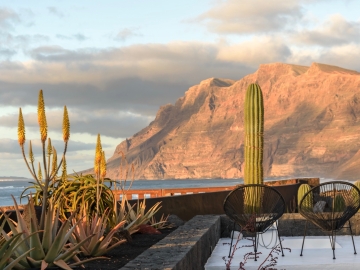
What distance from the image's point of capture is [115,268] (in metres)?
3.88

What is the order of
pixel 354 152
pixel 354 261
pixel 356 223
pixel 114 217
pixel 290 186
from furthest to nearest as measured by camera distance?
pixel 354 152, pixel 290 186, pixel 356 223, pixel 114 217, pixel 354 261

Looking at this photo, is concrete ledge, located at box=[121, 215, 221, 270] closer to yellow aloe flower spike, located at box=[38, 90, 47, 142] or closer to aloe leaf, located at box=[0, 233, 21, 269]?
aloe leaf, located at box=[0, 233, 21, 269]

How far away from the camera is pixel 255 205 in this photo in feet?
18.5

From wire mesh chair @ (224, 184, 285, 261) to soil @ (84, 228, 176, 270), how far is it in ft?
2.42

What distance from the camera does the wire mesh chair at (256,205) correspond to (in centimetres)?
525

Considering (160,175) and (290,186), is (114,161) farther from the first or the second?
(290,186)

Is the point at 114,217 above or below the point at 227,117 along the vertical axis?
below

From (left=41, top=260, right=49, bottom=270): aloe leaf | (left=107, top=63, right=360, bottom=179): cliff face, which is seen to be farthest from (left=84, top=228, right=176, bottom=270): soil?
(left=107, top=63, right=360, bottom=179): cliff face

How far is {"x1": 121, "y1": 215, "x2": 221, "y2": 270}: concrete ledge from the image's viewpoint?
10.6 feet

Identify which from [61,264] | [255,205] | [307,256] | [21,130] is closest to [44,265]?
[61,264]

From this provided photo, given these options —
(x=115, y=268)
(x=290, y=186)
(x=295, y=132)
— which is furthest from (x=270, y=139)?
(x=115, y=268)

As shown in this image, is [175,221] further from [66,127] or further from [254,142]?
[66,127]

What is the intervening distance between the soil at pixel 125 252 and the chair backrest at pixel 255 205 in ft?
2.43

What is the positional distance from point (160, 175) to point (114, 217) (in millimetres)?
152941
